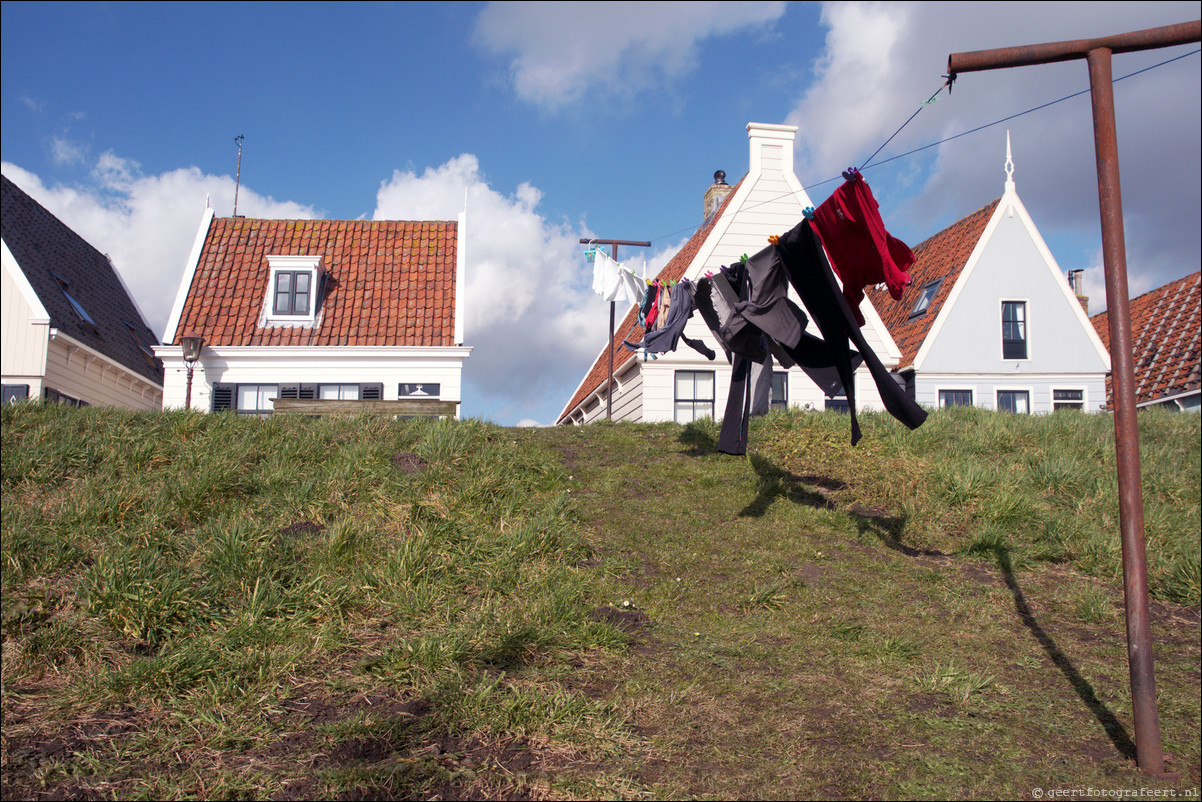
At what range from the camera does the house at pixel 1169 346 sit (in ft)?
69.8

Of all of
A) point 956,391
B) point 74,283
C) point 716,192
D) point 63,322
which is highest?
point 716,192

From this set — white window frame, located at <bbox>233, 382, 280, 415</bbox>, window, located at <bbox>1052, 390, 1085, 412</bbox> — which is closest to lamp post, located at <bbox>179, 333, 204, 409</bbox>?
white window frame, located at <bbox>233, 382, 280, 415</bbox>

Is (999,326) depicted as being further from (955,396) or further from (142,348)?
(142,348)

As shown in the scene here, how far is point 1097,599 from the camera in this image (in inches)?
327

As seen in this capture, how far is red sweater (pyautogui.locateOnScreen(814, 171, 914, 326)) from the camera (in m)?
7.45

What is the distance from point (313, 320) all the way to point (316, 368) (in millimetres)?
1329

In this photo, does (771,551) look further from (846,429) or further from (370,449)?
(370,449)

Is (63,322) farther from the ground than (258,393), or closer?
farther from the ground

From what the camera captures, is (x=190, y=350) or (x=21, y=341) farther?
(x=21, y=341)

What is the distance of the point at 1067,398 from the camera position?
21672 mm

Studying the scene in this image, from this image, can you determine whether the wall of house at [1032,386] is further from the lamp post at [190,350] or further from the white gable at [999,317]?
the lamp post at [190,350]

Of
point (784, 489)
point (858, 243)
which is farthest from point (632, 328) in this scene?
point (858, 243)

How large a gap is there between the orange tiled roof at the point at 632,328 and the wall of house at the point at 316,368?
461 centimetres

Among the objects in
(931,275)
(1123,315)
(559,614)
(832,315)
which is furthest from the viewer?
(931,275)
